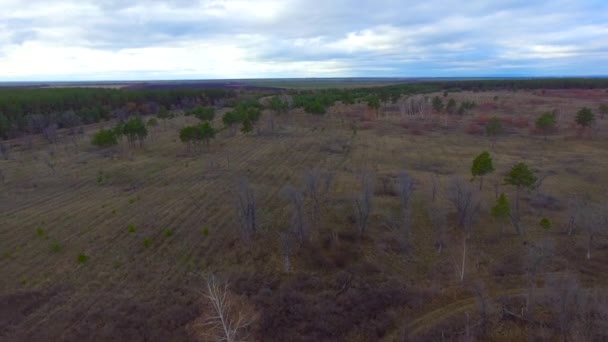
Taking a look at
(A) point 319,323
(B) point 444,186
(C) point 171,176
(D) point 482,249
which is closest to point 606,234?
(D) point 482,249

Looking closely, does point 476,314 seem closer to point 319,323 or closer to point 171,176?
point 319,323

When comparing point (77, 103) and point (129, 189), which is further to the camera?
point (77, 103)

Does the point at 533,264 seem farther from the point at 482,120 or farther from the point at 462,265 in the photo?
the point at 482,120

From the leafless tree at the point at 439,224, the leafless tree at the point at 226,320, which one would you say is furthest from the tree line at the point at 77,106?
the leafless tree at the point at 439,224

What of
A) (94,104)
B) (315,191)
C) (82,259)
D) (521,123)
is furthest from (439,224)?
(94,104)

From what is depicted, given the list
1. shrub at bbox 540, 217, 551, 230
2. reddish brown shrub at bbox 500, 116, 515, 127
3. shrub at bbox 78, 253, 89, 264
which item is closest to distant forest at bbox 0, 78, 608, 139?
reddish brown shrub at bbox 500, 116, 515, 127

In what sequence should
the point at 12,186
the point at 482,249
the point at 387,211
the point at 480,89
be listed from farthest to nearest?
the point at 480,89 < the point at 12,186 < the point at 387,211 < the point at 482,249

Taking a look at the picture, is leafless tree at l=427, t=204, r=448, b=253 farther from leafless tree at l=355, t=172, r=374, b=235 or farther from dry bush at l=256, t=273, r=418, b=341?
dry bush at l=256, t=273, r=418, b=341

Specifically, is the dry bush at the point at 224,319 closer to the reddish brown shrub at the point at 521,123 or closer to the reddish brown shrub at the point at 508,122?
the reddish brown shrub at the point at 521,123
